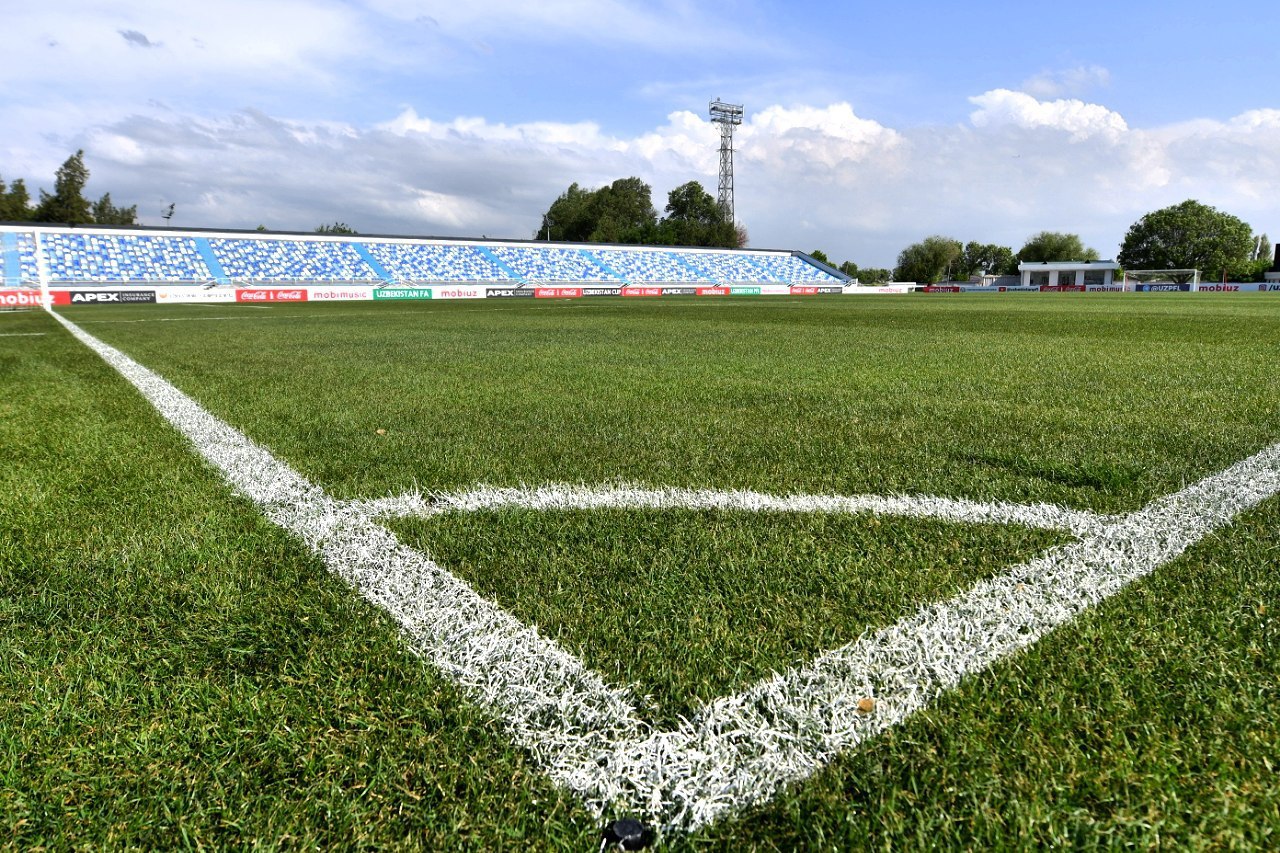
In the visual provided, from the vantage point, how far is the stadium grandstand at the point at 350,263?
1196 inches

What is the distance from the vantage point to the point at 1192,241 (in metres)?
69.7

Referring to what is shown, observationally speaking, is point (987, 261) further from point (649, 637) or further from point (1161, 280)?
point (649, 637)

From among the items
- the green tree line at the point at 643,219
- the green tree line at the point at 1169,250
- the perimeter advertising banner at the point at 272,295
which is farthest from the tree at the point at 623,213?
the perimeter advertising banner at the point at 272,295

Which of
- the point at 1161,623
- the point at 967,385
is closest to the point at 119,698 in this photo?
the point at 1161,623

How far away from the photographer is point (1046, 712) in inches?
42.8

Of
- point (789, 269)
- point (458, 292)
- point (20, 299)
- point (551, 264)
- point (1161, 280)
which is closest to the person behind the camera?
point (20, 299)

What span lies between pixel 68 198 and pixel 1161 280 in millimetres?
88151

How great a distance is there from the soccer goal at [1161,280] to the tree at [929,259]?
2363 cm

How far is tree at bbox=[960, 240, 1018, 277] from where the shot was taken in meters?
92.0

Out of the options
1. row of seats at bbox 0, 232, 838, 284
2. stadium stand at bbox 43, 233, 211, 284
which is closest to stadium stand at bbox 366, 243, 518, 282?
row of seats at bbox 0, 232, 838, 284

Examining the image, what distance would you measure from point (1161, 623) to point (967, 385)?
10.6 feet

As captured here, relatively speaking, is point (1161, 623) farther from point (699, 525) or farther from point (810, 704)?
point (699, 525)

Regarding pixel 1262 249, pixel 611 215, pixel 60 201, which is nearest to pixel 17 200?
pixel 60 201

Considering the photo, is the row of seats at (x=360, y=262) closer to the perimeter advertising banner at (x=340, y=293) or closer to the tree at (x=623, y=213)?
the perimeter advertising banner at (x=340, y=293)
